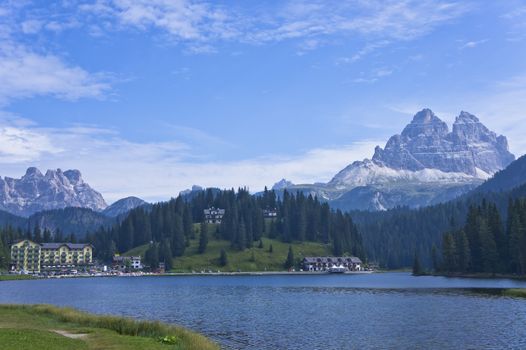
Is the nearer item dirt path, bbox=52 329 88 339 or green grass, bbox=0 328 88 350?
green grass, bbox=0 328 88 350

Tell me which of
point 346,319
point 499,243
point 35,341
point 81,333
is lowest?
point 346,319

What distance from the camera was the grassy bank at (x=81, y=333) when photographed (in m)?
45.2

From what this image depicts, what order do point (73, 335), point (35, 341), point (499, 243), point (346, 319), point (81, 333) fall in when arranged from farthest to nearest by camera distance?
point (499, 243), point (346, 319), point (81, 333), point (73, 335), point (35, 341)

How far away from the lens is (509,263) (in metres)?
185

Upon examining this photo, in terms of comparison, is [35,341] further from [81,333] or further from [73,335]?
[81,333]

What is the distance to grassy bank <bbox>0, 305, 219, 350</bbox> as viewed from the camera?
4525 cm

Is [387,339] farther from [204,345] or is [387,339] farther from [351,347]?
[204,345]

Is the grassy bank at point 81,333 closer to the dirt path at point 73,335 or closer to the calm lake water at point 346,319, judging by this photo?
the dirt path at point 73,335

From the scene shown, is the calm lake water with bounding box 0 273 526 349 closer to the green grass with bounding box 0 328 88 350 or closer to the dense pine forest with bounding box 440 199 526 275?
the green grass with bounding box 0 328 88 350

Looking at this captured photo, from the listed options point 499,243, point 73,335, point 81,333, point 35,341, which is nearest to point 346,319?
point 81,333

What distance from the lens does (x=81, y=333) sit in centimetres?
5606

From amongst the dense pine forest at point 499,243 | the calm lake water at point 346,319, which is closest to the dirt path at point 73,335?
the calm lake water at point 346,319

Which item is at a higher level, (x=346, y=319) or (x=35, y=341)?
(x=35, y=341)

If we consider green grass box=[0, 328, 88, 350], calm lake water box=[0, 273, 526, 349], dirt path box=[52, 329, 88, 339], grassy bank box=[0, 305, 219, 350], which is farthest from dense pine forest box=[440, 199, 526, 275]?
green grass box=[0, 328, 88, 350]
